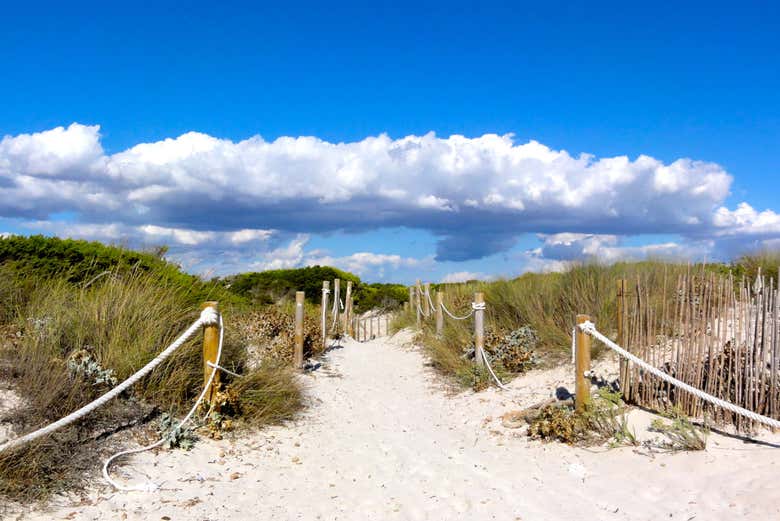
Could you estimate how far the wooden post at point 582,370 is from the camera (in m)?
6.19

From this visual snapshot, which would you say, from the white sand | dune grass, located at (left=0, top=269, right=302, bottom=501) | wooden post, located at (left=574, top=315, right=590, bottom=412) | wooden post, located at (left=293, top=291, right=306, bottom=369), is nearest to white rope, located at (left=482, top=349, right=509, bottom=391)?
the white sand

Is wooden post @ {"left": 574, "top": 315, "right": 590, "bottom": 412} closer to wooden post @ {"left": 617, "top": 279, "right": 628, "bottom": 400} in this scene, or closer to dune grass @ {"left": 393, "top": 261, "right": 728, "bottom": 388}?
wooden post @ {"left": 617, "top": 279, "right": 628, "bottom": 400}

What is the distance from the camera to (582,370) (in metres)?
6.23

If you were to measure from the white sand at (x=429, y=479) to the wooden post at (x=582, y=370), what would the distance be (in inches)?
21.8

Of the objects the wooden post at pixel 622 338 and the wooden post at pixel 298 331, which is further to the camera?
the wooden post at pixel 298 331

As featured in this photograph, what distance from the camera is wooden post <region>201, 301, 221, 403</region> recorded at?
579 centimetres

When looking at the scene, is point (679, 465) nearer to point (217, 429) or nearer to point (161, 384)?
point (217, 429)

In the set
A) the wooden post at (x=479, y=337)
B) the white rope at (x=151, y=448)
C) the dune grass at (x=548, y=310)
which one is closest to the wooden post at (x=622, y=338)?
the dune grass at (x=548, y=310)

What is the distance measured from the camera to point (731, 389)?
584 cm

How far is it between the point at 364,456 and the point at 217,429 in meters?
1.44

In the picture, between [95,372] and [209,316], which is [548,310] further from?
[95,372]

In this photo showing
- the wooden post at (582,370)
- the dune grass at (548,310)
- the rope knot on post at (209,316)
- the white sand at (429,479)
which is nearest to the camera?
the white sand at (429,479)

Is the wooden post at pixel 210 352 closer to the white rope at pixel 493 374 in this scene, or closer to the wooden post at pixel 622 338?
the white rope at pixel 493 374

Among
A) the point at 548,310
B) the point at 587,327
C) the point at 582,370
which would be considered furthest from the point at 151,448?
the point at 548,310
